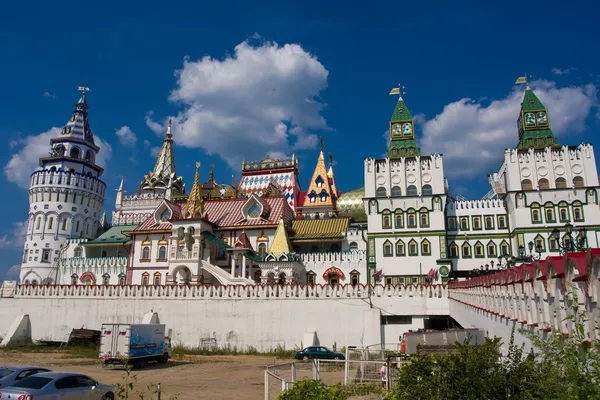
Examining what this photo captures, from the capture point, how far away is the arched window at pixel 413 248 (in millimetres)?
42344

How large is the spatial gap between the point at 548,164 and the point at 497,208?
230 inches

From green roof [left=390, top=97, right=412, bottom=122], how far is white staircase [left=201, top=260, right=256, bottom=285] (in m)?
23.1

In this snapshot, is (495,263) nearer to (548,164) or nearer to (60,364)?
(548,164)

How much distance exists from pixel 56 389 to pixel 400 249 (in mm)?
33848

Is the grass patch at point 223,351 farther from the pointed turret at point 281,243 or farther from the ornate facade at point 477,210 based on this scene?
the ornate facade at point 477,210

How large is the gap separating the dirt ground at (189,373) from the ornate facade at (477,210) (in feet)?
55.1

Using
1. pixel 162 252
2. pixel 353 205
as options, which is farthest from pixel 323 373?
pixel 353 205

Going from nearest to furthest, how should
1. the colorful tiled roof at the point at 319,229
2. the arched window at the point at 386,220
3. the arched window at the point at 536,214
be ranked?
Result: the arched window at the point at 536,214
the arched window at the point at 386,220
the colorful tiled roof at the point at 319,229

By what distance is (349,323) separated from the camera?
107 ft

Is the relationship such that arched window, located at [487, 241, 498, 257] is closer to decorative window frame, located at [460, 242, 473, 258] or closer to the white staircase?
decorative window frame, located at [460, 242, 473, 258]

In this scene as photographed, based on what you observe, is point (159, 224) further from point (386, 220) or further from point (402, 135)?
point (402, 135)

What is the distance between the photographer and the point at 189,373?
23.7 metres

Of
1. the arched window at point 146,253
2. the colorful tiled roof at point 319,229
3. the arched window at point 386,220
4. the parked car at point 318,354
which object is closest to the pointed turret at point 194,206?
the arched window at point 146,253

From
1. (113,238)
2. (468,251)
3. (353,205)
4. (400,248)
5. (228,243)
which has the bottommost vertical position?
(468,251)
